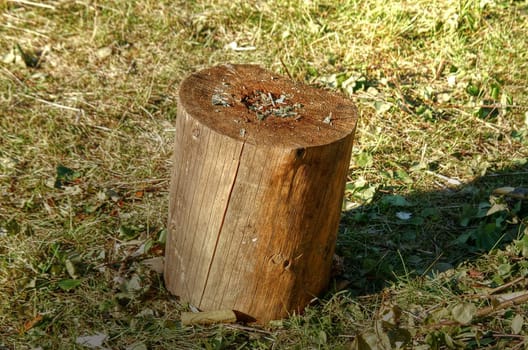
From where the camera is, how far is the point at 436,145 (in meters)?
4.44

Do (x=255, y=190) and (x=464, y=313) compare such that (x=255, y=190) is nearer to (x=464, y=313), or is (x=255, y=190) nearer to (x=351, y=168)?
(x=464, y=313)

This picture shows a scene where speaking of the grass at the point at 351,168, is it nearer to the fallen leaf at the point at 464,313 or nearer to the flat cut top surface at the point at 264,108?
the fallen leaf at the point at 464,313

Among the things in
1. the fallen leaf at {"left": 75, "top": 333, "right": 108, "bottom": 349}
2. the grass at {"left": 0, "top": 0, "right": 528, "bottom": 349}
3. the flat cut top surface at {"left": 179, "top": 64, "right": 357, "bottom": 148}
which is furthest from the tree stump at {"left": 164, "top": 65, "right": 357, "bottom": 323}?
the fallen leaf at {"left": 75, "top": 333, "right": 108, "bottom": 349}

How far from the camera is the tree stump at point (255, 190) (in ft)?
8.64

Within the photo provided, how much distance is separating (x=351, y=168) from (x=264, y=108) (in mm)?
1458

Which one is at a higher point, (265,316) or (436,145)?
(436,145)

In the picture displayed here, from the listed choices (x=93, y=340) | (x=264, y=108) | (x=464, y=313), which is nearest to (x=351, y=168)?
(x=264, y=108)

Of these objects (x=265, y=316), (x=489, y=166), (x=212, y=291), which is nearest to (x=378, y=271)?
(x=265, y=316)

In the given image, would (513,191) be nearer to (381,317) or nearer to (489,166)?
(489,166)

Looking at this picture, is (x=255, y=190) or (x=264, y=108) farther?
(x=264, y=108)

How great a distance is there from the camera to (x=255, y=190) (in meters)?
2.64

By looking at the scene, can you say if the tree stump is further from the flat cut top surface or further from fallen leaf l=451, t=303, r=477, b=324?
fallen leaf l=451, t=303, r=477, b=324

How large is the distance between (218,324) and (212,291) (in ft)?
0.51

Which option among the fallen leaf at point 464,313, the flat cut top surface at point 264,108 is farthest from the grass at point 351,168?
the flat cut top surface at point 264,108
